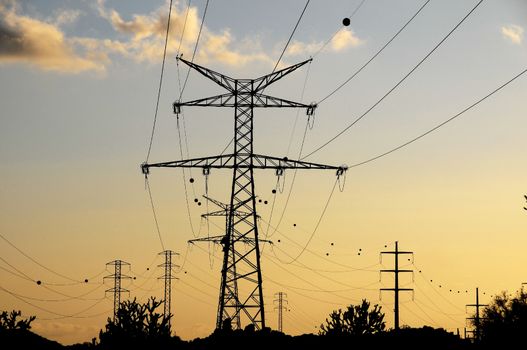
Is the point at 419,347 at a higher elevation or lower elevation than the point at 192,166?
lower

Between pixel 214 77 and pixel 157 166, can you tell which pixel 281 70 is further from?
pixel 157 166

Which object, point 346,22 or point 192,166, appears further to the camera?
point 192,166

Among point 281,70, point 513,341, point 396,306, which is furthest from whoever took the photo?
point 396,306

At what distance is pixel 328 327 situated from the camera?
301 feet

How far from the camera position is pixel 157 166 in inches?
2116

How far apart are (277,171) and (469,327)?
459ft

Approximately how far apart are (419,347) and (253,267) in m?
10.8

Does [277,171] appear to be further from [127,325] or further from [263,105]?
[127,325]

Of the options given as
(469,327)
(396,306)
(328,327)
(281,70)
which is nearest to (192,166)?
(281,70)

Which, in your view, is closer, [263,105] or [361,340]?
[263,105]

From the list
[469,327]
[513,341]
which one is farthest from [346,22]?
[469,327]

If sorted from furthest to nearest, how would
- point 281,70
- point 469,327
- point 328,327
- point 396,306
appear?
point 469,327, point 328,327, point 396,306, point 281,70

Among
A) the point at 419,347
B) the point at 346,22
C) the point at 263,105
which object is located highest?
the point at 263,105

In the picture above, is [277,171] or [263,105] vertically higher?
[263,105]
